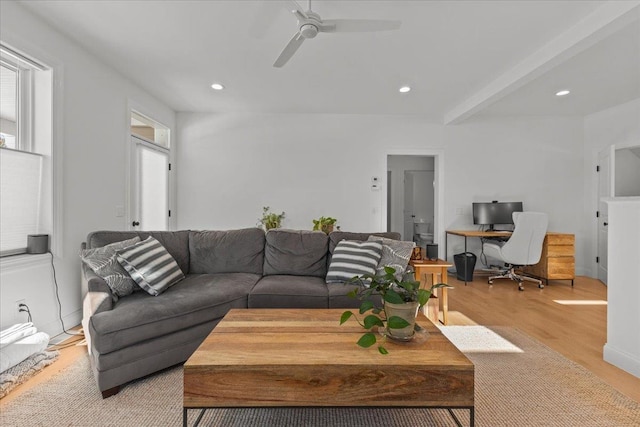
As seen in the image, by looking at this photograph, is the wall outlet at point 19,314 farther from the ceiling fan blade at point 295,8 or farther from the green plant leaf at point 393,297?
the ceiling fan blade at point 295,8

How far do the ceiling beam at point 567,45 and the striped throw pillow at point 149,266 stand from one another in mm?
3829

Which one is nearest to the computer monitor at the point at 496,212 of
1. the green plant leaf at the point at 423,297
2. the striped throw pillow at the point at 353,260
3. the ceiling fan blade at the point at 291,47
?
the striped throw pillow at the point at 353,260

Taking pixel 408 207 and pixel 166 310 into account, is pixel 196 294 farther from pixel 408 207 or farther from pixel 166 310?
pixel 408 207

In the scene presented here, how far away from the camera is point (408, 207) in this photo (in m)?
7.24

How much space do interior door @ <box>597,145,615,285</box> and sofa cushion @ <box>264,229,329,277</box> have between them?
4.33m

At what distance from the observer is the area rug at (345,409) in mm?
1436

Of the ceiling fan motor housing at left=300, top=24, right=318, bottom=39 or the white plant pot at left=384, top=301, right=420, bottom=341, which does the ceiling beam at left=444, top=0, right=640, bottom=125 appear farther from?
the white plant pot at left=384, top=301, right=420, bottom=341

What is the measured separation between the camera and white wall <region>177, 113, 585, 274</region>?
4.68 meters

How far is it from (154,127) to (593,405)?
532 cm

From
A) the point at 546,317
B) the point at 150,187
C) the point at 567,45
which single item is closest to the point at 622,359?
the point at 546,317

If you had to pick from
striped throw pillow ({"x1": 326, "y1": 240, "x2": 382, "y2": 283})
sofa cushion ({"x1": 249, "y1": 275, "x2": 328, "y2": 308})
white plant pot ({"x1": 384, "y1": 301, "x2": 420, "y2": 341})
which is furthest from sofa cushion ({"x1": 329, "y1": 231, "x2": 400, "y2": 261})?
white plant pot ({"x1": 384, "y1": 301, "x2": 420, "y2": 341})

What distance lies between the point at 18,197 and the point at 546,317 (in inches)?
191

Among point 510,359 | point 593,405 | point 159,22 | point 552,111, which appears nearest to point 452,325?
point 510,359

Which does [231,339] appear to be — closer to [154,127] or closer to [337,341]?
[337,341]
